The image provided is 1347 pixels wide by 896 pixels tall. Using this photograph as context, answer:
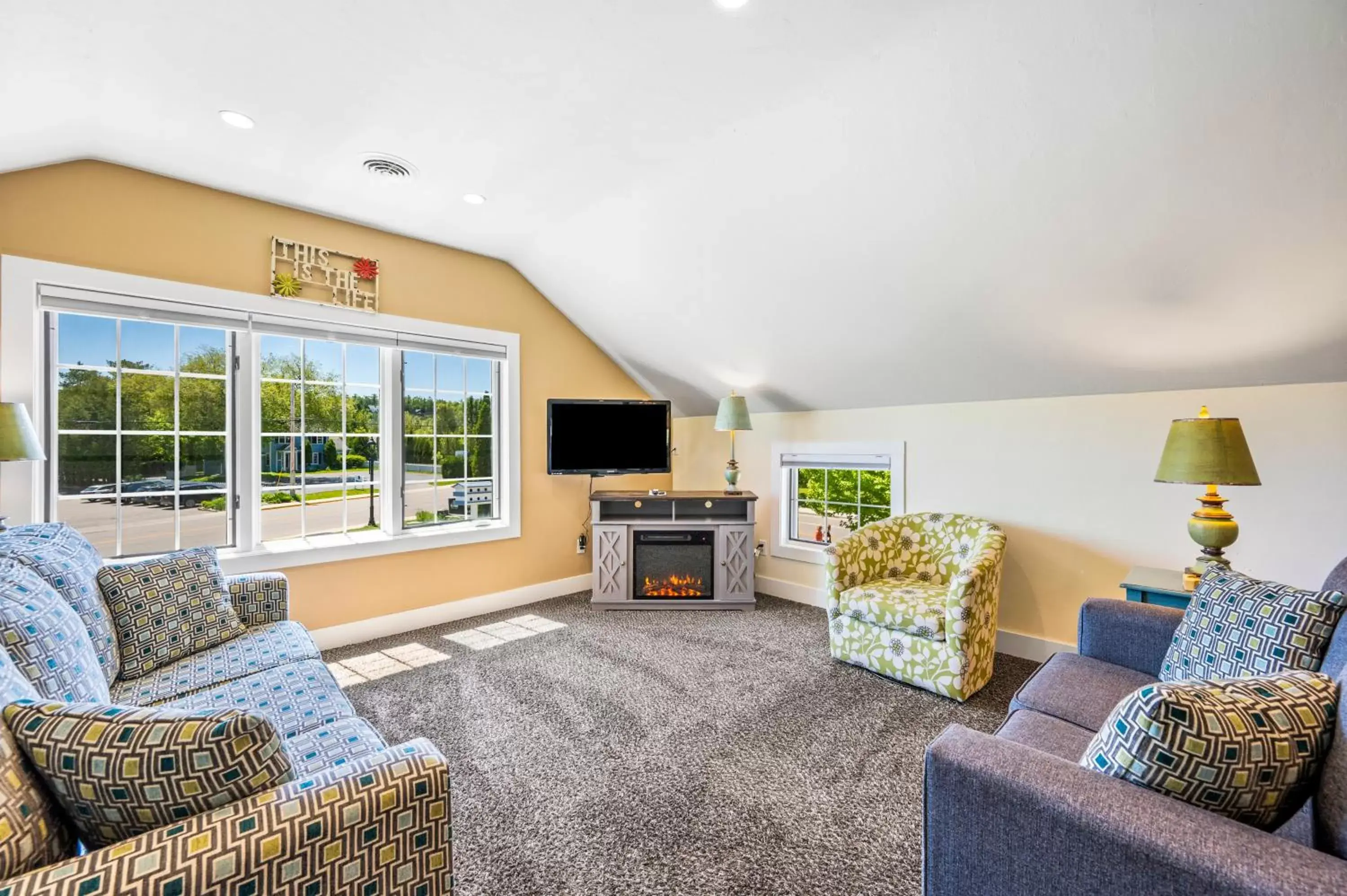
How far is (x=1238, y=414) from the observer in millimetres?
2598

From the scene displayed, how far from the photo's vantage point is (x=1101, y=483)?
2957 mm

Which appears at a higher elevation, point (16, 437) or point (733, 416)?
point (733, 416)

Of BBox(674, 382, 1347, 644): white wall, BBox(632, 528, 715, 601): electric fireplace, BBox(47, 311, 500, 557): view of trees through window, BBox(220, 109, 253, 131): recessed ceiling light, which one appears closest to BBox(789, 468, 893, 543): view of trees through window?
BBox(674, 382, 1347, 644): white wall

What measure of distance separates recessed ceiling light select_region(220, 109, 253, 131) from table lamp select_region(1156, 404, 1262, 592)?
3.80 meters

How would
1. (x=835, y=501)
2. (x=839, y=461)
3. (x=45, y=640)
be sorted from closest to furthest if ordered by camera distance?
(x=45, y=640) < (x=839, y=461) < (x=835, y=501)

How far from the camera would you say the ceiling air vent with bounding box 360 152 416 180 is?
257 cm

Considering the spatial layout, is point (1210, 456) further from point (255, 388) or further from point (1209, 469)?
point (255, 388)

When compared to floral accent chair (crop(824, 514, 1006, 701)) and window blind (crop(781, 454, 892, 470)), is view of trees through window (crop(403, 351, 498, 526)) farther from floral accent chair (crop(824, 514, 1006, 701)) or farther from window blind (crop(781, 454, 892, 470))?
floral accent chair (crop(824, 514, 1006, 701))

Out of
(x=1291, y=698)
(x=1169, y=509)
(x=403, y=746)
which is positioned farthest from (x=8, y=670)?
(x=1169, y=509)

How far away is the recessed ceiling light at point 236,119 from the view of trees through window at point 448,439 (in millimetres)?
1549

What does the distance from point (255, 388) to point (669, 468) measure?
2.60 m

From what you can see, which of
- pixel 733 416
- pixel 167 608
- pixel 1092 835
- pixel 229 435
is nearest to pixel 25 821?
pixel 167 608

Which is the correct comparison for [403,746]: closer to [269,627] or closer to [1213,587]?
[269,627]

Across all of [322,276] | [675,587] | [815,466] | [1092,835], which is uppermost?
[322,276]
